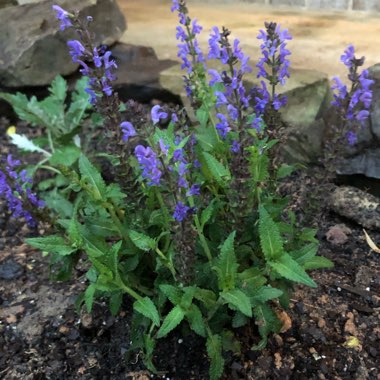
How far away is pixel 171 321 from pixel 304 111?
6.50ft

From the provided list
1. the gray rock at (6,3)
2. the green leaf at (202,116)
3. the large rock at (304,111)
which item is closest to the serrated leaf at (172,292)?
the green leaf at (202,116)

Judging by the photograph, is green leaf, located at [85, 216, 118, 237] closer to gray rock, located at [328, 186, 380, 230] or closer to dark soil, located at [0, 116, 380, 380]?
dark soil, located at [0, 116, 380, 380]

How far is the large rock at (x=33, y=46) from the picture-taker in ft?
14.3

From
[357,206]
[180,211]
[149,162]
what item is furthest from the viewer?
[357,206]

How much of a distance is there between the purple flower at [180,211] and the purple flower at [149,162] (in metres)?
0.14

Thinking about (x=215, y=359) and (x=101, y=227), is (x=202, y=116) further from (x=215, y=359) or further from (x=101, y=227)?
(x=215, y=359)

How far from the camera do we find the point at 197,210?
1.92 metres

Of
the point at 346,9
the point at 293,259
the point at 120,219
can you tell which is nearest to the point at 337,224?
the point at 293,259

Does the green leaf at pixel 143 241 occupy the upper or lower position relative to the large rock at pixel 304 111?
upper

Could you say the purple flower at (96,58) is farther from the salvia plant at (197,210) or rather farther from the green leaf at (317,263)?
the green leaf at (317,263)

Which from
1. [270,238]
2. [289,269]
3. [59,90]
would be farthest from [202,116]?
[59,90]

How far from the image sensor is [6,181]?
2.65 metres

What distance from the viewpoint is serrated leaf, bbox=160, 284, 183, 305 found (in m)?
1.93

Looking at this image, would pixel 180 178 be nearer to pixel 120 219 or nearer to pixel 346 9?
pixel 120 219
